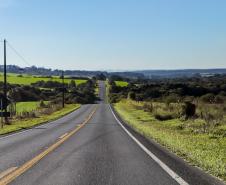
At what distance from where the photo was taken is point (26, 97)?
120625 mm

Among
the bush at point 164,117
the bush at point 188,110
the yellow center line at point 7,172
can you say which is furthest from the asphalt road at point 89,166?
the bush at point 164,117

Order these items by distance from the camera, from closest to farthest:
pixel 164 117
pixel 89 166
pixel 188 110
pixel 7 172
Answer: pixel 7 172 → pixel 89 166 → pixel 188 110 → pixel 164 117

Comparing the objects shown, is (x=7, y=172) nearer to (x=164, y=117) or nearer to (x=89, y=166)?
(x=89, y=166)

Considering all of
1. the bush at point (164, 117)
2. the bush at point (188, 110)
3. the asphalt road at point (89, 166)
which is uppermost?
the asphalt road at point (89, 166)

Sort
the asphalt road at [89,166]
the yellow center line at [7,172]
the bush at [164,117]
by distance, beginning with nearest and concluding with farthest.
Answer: the asphalt road at [89,166] → the yellow center line at [7,172] → the bush at [164,117]

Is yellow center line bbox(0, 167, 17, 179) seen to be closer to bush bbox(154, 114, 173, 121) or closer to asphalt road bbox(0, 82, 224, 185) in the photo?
asphalt road bbox(0, 82, 224, 185)

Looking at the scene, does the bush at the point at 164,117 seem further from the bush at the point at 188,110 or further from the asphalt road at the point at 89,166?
the asphalt road at the point at 89,166

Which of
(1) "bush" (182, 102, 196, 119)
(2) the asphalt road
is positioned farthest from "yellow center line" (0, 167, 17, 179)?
(1) "bush" (182, 102, 196, 119)

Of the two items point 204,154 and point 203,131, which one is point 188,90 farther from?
point 204,154

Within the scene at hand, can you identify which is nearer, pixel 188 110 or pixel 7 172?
pixel 7 172

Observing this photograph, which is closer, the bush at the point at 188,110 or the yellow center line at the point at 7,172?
the yellow center line at the point at 7,172

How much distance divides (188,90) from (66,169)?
70.9 m

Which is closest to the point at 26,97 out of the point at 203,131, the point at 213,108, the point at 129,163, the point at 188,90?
the point at 188,90

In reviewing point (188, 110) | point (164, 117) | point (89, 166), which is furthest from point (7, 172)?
point (164, 117)
